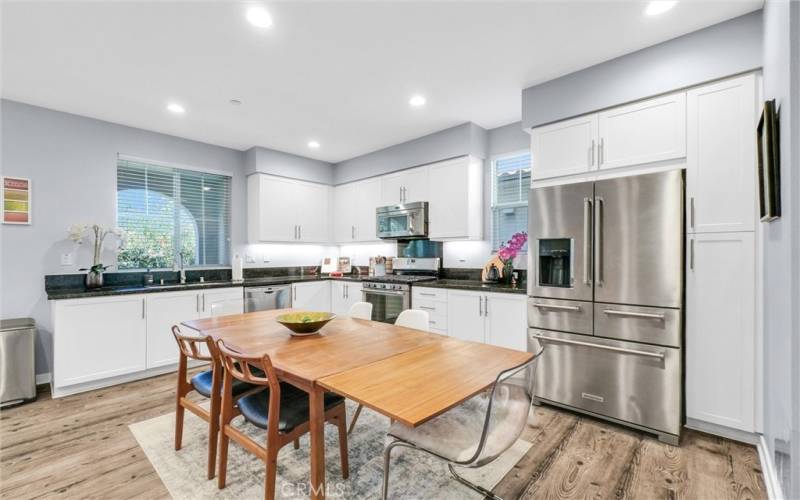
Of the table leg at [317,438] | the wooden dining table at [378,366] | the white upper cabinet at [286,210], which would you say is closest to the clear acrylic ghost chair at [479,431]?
the wooden dining table at [378,366]

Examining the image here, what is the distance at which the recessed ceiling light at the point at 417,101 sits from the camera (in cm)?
333

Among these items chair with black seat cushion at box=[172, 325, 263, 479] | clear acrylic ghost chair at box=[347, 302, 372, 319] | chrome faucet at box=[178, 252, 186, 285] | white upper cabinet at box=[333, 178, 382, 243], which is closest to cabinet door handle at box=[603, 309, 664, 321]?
clear acrylic ghost chair at box=[347, 302, 372, 319]

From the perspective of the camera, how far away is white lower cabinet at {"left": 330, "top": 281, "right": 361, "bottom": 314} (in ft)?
15.5

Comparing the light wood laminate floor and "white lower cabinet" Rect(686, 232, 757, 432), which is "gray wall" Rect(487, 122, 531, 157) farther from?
the light wood laminate floor

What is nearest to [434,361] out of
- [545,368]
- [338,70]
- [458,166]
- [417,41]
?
[545,368]

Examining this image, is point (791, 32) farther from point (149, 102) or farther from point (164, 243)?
point (164, 243)

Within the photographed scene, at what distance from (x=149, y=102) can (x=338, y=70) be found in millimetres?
1976

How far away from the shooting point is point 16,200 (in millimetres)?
3314

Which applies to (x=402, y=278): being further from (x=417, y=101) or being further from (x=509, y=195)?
(x=417, y=101)

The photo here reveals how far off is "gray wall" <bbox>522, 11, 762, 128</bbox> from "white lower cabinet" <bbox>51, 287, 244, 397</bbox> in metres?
3.26

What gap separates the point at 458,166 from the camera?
13.4ft

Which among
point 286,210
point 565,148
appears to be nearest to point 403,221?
point 286,210

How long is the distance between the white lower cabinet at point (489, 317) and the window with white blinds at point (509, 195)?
3.21ft

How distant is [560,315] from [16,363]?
179 inches
